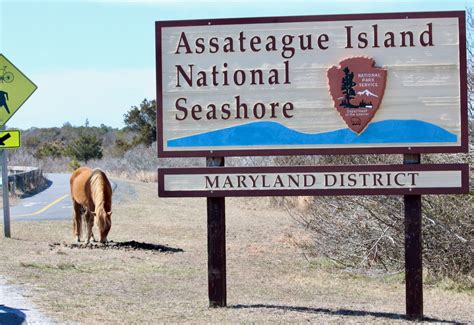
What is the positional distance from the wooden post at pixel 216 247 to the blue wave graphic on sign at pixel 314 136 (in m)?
0.29

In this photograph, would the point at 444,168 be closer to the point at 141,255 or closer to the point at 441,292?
the point at 441,292

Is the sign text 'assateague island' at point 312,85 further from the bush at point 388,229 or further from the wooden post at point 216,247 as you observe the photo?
the bush at point 388,229

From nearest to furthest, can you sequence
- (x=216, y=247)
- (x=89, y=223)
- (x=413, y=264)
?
(x=413, y=264) → (x=216, y=247) → (x=89, y=223)

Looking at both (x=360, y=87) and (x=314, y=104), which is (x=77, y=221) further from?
(x=360, y=87)

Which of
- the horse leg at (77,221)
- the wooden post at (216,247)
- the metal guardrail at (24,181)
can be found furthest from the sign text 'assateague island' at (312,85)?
the metal guardrail at (24,181)

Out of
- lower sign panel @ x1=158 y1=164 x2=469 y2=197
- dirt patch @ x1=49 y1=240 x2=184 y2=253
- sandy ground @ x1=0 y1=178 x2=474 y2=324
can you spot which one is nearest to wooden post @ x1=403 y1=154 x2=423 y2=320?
sandy ground @ x1=0 y1=178 x2=474 y2=324

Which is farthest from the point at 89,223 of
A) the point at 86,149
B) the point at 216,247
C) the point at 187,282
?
the point at 86,149

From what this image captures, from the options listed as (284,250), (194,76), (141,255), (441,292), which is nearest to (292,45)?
(194,76)

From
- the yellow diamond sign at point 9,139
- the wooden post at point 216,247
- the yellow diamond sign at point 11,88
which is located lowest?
the wooden post at point 216,247

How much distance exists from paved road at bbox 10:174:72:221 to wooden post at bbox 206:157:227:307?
1462 cm

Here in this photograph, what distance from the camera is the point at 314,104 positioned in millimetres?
10078

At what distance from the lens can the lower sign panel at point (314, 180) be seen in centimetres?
988

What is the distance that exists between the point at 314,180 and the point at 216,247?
1368 millimetres

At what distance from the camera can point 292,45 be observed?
1005 cm
